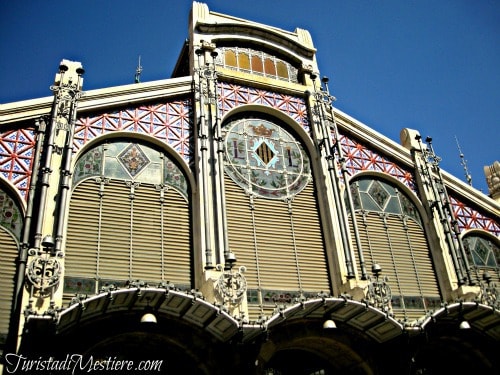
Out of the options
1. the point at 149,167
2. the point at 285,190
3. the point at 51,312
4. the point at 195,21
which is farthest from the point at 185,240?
the point at 195,21

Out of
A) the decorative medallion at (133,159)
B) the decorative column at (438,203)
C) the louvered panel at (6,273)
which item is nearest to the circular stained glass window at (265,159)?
the decorative medallion at (133,159)

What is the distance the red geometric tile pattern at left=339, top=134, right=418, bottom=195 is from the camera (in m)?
20.7

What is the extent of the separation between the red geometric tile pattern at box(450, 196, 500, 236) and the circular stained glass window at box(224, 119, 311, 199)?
7005mm

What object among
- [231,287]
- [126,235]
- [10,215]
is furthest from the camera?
[126,235]

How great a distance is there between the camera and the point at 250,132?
19.5 metres

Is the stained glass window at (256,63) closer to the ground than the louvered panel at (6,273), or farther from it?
farther from it

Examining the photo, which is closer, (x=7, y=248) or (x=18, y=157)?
(x=7, y=248)

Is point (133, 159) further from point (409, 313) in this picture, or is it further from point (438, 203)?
point (438, 203)

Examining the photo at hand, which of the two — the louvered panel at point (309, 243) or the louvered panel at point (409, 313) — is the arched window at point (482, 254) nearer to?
the louvered panel at point (409, 313)

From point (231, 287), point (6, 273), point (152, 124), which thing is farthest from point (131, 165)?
point (231, 287)

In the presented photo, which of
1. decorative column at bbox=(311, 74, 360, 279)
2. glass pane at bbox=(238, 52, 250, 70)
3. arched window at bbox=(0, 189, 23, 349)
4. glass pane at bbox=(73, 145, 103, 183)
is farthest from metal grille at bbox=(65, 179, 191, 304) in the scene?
glass pane at bbox=(238, 52, 250, 70)

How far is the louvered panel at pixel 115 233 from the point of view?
48.7 feet

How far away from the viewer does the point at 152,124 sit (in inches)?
707

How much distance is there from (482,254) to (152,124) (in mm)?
14275
